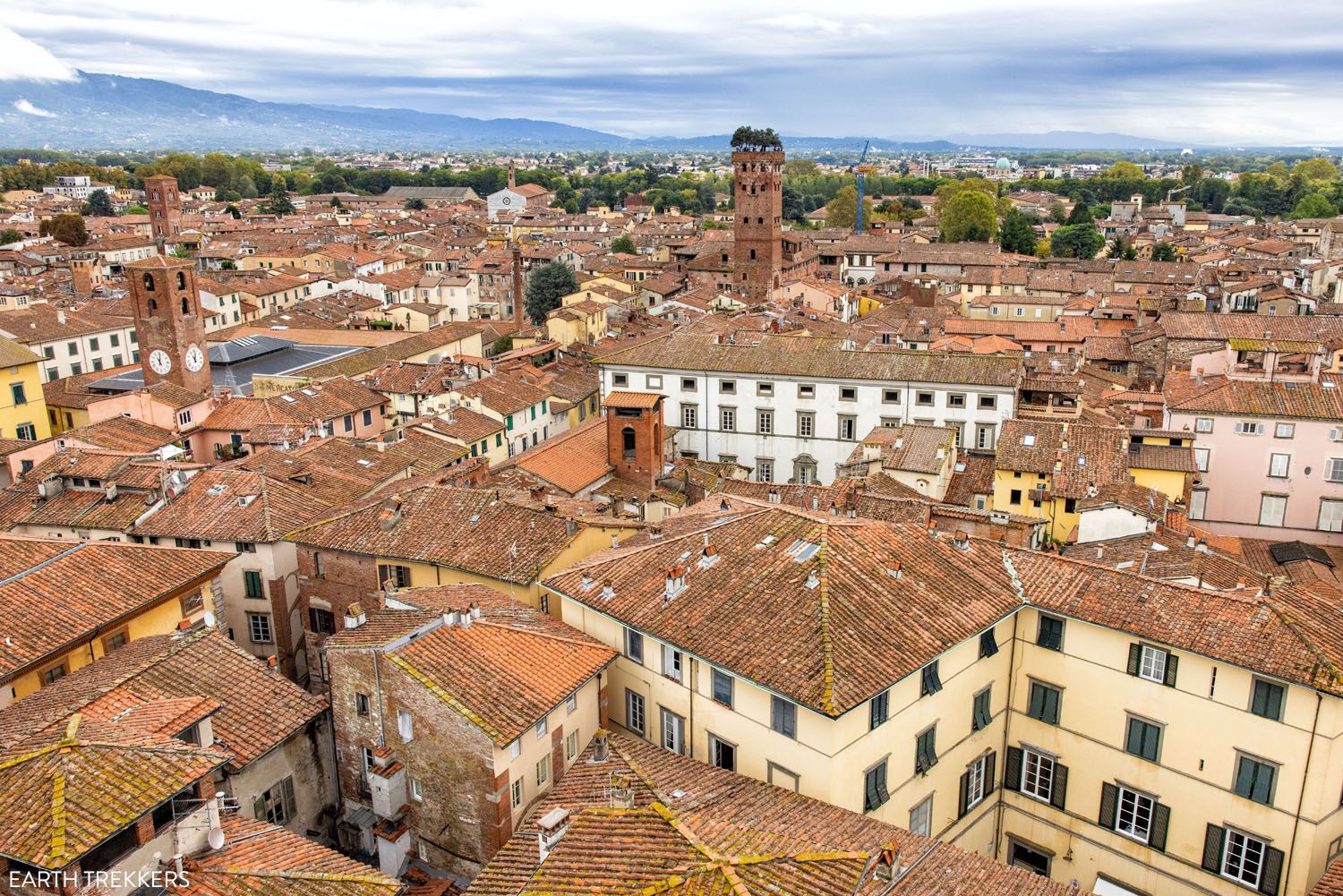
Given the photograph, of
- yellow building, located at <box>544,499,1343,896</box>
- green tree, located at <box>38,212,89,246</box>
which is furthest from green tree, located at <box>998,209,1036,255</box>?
green tree, located at <box>38,212,89,246</box>

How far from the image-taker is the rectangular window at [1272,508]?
132 feet

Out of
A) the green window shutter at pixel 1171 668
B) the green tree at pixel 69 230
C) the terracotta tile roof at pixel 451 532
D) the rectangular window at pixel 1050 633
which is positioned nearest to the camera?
the green window shutter at pixel 1171 668

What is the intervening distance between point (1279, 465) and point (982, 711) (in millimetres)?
25929

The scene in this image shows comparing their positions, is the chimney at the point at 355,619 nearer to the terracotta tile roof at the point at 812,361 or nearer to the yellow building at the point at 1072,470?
the yellow building at the point at 1072,470

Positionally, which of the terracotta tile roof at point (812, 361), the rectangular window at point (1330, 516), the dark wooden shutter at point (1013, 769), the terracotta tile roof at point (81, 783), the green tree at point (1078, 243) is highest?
the green tree at point (1078, 243)

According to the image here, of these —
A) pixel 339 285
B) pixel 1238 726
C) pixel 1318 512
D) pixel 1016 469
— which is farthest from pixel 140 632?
pixel 339 285

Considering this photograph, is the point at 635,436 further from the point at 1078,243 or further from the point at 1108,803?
the point at 1078,243

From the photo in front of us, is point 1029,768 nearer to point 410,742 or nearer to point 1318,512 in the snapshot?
point 410,742

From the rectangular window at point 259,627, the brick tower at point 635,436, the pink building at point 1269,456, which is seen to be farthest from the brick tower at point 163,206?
the pink building at point 1269,456

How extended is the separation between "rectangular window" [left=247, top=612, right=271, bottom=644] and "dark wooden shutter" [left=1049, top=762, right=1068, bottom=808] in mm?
22367

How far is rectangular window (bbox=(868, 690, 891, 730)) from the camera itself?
733 inches

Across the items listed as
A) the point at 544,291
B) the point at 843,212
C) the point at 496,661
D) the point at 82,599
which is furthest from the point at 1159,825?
the point at 843,212

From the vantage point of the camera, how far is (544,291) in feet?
286

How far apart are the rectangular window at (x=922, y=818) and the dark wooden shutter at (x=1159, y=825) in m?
4.67
